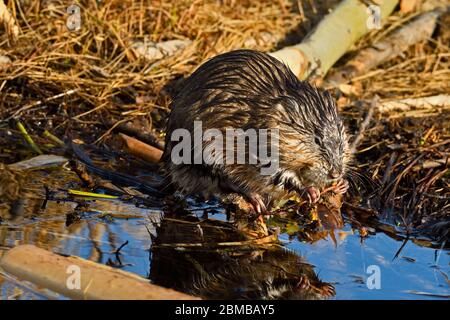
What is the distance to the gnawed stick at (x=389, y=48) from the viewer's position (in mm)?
7286

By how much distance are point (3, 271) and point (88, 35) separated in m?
3.45

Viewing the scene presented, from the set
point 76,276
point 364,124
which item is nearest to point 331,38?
point 364,124

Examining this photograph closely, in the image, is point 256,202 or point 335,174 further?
point 256,202

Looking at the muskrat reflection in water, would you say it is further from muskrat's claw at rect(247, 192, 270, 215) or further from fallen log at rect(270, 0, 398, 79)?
fallen log at rect(270, 0, 398, 79)

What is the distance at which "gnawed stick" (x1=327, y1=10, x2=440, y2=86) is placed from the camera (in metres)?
7.29

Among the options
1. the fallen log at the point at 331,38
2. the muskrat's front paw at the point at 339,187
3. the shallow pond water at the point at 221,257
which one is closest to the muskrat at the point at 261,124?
the muskrat's front paw at the point at 339,187

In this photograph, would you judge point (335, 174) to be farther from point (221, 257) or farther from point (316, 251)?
point (221, 257)

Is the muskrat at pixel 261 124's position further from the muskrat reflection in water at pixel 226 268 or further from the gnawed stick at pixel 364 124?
the gnawed stick at pixel 364 124

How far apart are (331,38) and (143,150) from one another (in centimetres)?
221

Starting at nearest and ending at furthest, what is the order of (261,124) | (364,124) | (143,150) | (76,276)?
(76,276) → (261,124) → (143,150) → (364,124)

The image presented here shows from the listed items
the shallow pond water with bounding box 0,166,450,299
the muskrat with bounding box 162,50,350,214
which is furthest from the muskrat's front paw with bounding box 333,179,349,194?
the shallow pond water with bounding box 0,166,450,299

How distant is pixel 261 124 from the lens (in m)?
4.84

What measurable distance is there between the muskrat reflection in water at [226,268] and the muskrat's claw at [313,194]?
0.38 metres

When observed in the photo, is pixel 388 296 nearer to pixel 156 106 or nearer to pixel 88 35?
pixel 156 106
